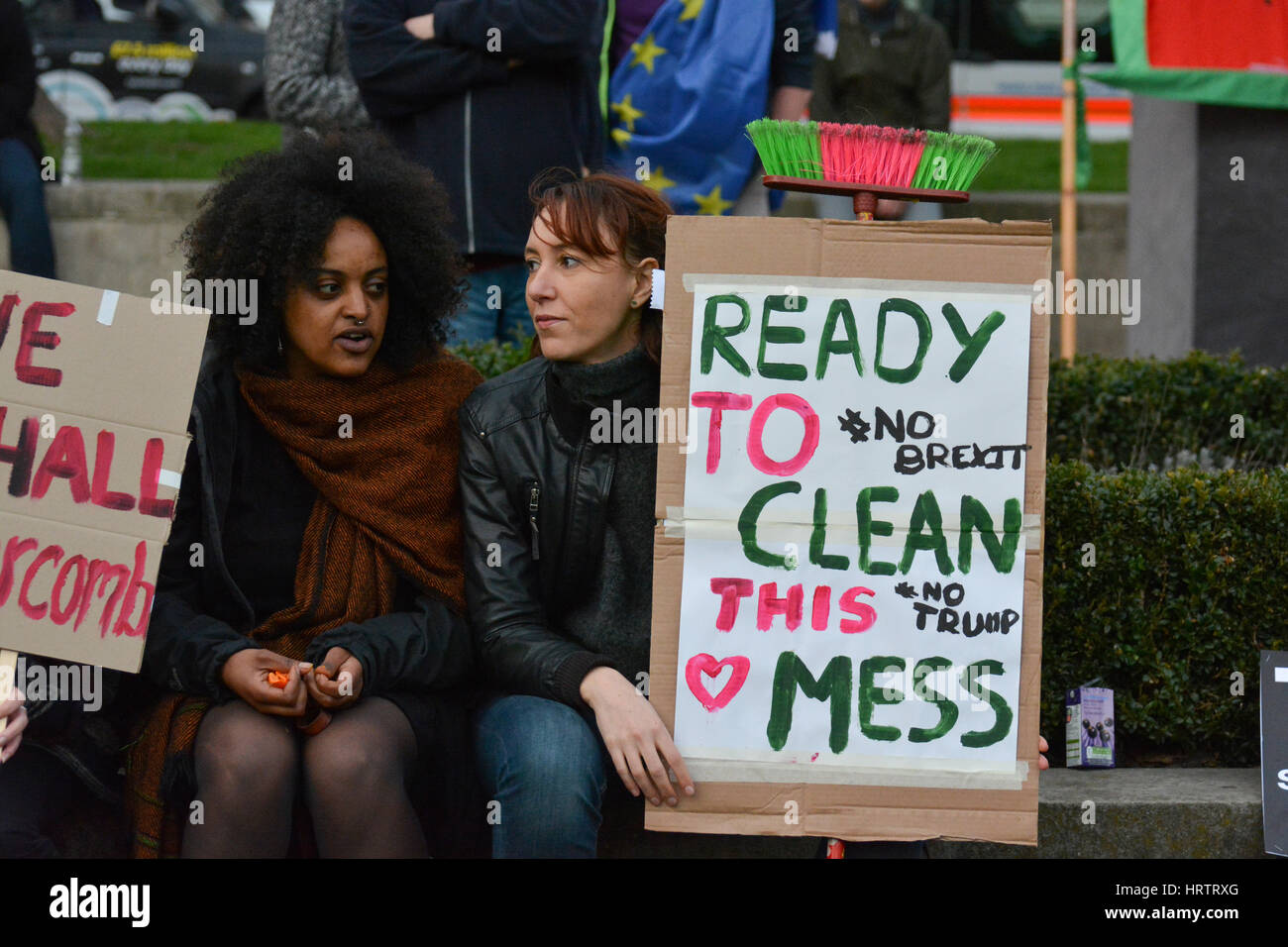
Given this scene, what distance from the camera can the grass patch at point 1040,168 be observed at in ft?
31.8

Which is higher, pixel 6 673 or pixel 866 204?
pixel 866 204

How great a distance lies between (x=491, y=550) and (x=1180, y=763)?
176 centimetres

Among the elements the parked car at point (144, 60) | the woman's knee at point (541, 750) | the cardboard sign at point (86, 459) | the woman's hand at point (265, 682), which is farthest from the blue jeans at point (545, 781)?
the parked car at point (144, 60)

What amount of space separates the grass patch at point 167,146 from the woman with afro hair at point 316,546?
515cm

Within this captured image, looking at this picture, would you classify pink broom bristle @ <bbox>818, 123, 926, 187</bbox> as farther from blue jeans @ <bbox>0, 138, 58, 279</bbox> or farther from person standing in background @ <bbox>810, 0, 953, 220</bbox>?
person standing in background @ <bbox>810, 0, 953, 220</bbox>

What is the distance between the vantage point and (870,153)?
2.88 meters

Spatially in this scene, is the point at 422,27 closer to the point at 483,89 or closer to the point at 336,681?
the point at 483,89

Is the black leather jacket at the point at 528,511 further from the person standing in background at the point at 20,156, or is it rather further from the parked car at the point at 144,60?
the parked car at the point at 144,60

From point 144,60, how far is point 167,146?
6.43 ft

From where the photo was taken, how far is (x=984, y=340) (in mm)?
2857

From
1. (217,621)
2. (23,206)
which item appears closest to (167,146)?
(23,206)

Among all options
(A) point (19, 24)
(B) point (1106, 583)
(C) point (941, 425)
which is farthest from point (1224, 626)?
(A) point (19, 24)

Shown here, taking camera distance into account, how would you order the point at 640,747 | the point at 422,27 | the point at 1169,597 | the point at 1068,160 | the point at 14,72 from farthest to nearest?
the point at 1068,160
the point at 14,72
the point at 422,27
the point at 1169,597
the point at 640,747
